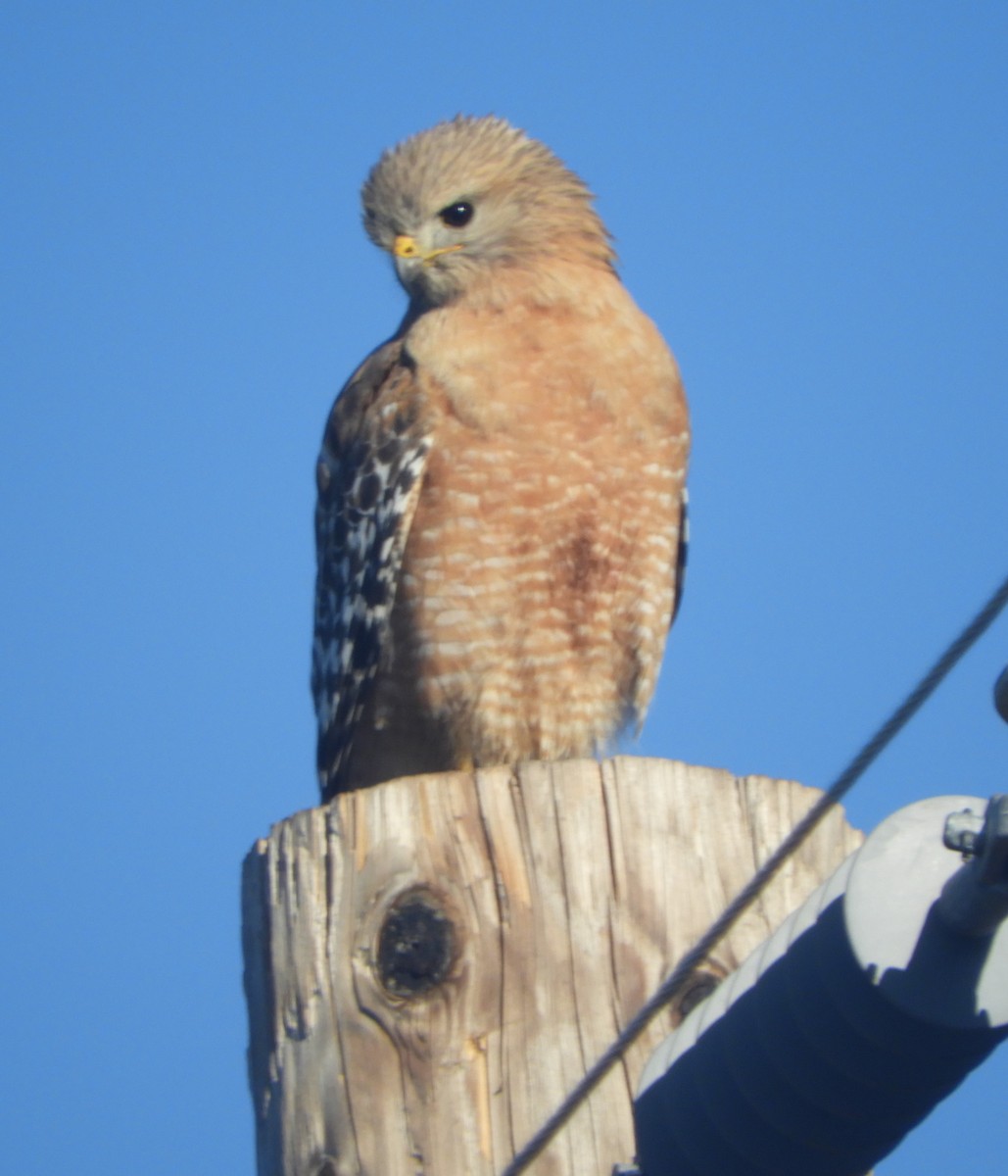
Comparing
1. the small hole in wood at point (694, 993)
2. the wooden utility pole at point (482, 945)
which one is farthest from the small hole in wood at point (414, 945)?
the small hole in wood at point (694, 993)

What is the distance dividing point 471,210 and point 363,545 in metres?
1.86

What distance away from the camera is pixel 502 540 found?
6367 millimetres

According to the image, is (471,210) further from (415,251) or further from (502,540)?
(502,540)

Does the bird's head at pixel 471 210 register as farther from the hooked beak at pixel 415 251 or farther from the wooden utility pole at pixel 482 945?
the wooden utility pole at pixel 482 945

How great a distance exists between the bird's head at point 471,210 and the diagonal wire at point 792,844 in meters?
4.61

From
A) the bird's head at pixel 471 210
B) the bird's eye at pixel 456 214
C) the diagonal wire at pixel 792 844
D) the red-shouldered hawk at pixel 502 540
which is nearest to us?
the diagonal wire at pixel 792 844

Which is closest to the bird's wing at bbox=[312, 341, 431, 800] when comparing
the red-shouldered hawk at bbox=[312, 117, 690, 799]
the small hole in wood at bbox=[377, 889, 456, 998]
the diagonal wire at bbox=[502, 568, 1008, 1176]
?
the red-shouldered hawk at bbox=[312, 117, 690, 799]

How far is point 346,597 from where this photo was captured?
6695 millimetres

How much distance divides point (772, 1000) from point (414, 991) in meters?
1.20

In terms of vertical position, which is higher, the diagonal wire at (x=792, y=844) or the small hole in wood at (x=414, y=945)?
the small hole in wood at (x=414, y=945)

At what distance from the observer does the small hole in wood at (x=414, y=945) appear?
372cm

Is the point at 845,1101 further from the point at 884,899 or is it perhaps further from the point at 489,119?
the point at 489,119

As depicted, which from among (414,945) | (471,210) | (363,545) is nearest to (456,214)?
(471,210)

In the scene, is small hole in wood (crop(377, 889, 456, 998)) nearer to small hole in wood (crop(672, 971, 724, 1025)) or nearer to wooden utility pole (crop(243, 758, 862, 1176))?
wooden utility pole (crop(243, 758, 862, 1176))
